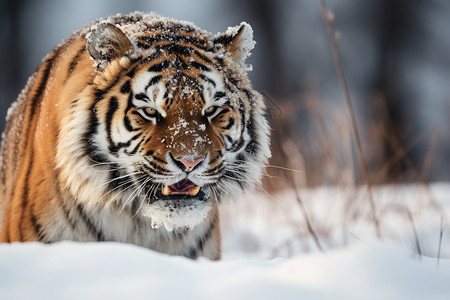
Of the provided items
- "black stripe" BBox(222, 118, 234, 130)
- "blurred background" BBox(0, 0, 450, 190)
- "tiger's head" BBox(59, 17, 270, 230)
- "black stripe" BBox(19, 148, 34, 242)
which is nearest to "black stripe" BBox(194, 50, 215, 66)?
"tiger's head" BBox(59, 17, 270, 230)

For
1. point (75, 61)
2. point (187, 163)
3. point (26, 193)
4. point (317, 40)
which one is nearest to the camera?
point (187, 163)

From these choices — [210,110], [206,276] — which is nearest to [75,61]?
[210,110]

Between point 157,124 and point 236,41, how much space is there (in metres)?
0.53

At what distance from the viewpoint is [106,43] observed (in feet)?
6.36

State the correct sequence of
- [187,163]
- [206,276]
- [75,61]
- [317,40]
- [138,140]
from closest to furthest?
[206,276], [187,163], [138,140], [75,61], [317,40]

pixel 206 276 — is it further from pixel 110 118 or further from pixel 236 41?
pixel 236 41

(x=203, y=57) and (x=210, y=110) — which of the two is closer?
(x=210, y=110)

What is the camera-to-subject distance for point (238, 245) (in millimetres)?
3434

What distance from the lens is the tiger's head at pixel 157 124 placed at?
183 cm

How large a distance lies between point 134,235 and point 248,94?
702mm

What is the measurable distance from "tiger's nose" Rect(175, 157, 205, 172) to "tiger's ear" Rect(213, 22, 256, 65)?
57 centimetres

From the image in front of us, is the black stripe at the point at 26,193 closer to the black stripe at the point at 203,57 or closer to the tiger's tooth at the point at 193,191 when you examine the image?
the tiger's tooth at the point at 193,191

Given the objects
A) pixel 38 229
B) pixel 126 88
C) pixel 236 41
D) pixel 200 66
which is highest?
pixel 236 41

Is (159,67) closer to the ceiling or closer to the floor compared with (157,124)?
closer to the ceiling
